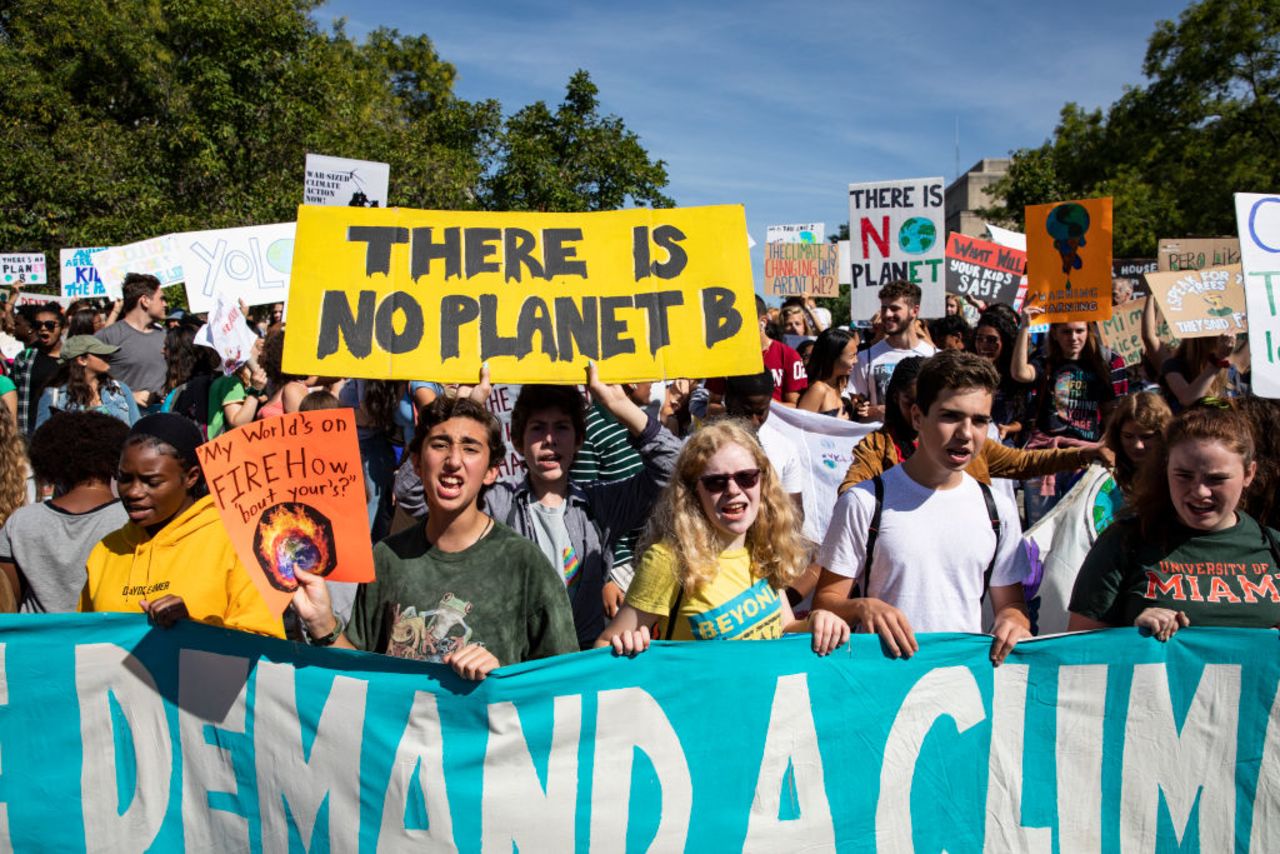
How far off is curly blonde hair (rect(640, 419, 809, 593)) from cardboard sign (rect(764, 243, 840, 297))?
11192 millimetres

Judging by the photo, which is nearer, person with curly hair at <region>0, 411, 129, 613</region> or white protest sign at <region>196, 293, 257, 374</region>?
person with curly hair at <region>0, 411, 129, 613</region>

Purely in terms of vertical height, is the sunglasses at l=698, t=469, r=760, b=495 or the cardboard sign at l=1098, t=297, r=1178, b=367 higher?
the cardboard sign at l=1098, t=297, r=1178, b=367

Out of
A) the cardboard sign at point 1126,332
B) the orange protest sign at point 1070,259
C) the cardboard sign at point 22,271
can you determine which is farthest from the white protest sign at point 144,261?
the cardboard sign at point 1126,332

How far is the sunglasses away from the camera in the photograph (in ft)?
9.80

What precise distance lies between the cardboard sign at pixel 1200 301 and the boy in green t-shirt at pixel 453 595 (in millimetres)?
4567

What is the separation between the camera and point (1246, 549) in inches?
116

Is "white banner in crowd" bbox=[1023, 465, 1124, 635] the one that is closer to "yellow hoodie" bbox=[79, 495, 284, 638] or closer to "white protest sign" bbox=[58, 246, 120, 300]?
"yellow hoodie" bbox=[79, 495, 284, 638]

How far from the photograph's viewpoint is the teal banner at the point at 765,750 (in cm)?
288

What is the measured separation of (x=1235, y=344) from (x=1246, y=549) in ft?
13.8

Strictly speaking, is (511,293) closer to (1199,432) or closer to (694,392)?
(1199,432)

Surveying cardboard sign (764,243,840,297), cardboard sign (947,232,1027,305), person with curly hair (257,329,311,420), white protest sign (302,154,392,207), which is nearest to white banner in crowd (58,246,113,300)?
white protest sign (302,154,392,207)

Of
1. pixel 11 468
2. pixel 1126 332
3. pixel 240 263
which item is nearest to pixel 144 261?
pixel 240 263

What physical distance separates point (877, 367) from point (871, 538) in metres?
3.73

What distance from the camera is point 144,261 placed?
1193cm
